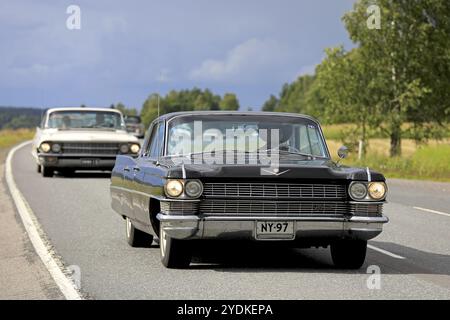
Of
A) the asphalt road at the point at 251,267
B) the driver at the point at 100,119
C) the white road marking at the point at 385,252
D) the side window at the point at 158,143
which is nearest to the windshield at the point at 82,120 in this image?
the driver at the point at 100,119

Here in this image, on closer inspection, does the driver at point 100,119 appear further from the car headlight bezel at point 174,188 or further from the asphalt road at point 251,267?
the car headlight bezel at point 174,188

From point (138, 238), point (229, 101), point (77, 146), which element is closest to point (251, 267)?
point (138, 238)

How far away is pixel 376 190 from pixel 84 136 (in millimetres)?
15395

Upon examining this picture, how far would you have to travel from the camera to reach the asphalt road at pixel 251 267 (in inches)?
297

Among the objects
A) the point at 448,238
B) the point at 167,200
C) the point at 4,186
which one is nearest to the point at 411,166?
the point at 4,186

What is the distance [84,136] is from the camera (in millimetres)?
23125

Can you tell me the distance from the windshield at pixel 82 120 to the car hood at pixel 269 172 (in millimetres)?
15803

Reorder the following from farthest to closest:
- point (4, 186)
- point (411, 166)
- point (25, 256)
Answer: point (411, 166) < point (4, 186) < point (25, 256)

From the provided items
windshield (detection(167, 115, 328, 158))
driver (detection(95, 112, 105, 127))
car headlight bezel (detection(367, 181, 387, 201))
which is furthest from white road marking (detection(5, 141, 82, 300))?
driver (detection(95, 112, 105, 127))

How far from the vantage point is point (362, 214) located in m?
8.51

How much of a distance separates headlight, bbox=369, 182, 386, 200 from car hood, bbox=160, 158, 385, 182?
0.15ft

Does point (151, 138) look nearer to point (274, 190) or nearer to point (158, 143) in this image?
point (158, 143)
